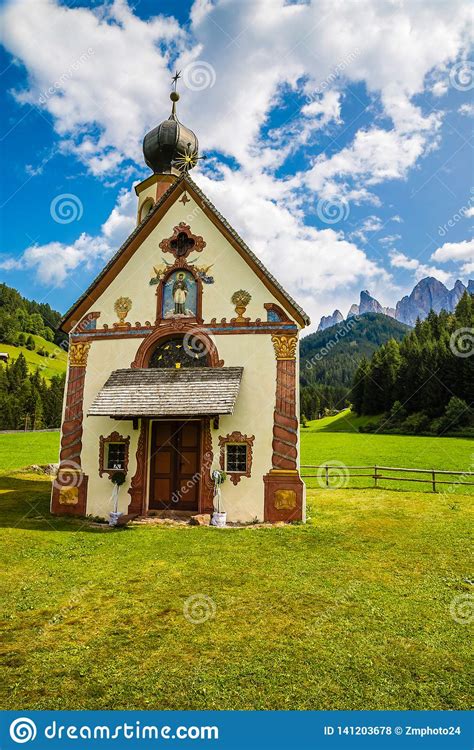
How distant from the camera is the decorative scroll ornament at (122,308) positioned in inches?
677

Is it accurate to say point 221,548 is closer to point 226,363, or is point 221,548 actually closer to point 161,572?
point 161,572

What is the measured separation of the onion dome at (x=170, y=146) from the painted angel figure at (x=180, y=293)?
662cm

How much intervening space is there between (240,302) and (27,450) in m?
33.4

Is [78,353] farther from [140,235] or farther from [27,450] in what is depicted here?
[27,450]

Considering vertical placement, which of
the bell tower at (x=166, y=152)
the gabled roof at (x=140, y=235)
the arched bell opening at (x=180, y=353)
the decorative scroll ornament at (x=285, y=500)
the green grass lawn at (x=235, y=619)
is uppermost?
the bell tower at (x=166, y=152)

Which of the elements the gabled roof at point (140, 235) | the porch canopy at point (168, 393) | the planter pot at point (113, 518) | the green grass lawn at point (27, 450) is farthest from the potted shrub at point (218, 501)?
the green grass lawn at point (27, 450)

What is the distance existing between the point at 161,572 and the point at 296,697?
5234 mm

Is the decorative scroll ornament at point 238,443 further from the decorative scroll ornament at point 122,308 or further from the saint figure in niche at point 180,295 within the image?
the decorative scroll ornament at point 122,308

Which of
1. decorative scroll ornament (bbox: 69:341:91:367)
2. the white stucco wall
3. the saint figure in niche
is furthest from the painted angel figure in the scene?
decorative scroll ornament (bbox: 69:341:91:367)

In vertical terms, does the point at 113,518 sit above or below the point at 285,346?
below

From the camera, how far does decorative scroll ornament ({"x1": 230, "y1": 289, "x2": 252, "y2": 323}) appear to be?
643 inches

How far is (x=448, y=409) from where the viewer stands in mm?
59625

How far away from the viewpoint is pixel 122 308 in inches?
680

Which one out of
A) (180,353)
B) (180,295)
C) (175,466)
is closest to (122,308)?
(180,295)
